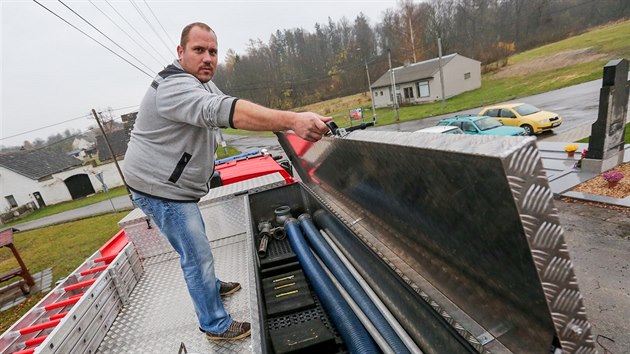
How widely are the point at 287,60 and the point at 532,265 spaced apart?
5807cm

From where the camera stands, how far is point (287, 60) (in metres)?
55.1

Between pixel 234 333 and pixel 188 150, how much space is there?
1.34 metres

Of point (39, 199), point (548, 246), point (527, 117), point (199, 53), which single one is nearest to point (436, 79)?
point (527, 117)

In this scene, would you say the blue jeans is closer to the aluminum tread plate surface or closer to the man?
the man

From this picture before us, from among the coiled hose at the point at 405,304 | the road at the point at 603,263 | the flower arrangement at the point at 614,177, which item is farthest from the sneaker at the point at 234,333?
the flower arrangement at the point at 614,177

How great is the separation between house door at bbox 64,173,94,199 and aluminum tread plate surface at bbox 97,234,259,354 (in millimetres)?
38805

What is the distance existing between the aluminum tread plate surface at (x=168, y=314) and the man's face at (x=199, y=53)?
1324mm

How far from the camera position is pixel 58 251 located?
12086mm

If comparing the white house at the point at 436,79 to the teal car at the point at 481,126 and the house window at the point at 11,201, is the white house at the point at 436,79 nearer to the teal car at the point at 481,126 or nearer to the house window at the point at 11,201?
the teal car at the point at 481,126

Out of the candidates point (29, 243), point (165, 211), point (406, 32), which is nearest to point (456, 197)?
point (165, 211)

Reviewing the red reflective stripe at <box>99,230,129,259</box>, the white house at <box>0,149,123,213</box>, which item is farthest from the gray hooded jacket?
the white house at <box>0,149,123,213</box>

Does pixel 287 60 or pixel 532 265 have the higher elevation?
pixel 287 60

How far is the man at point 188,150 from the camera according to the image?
1684mm

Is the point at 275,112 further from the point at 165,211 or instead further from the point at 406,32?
the point at 406,32
